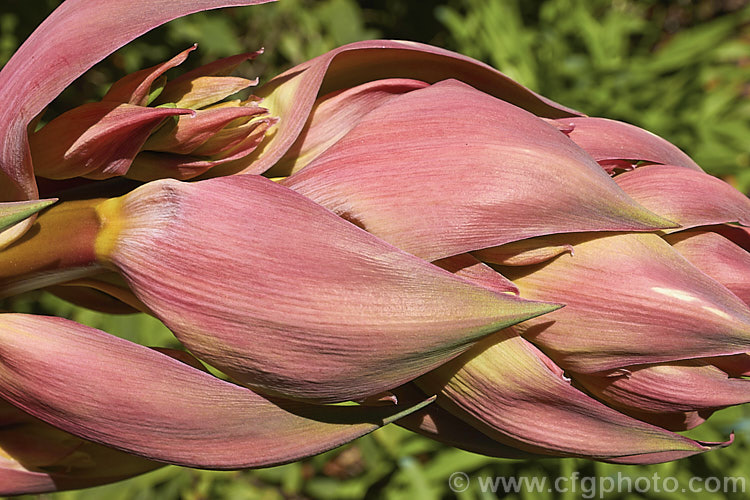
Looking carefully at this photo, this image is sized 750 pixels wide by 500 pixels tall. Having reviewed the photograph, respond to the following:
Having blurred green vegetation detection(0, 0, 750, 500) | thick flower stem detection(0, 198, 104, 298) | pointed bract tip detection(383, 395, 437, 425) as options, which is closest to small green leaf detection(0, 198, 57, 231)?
thick flower stem detection(0, 198, 104, 298)

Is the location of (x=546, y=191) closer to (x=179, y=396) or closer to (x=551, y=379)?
(x=551, y=379)

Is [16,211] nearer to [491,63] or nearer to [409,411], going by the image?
[409,411]

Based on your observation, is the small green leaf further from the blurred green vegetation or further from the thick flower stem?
the blurred green vegetation

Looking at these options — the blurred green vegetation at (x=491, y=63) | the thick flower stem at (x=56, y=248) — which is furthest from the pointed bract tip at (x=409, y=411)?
the blurred green vegetation at (x=491, y=63)

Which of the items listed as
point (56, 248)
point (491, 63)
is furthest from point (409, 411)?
point (491, 63)

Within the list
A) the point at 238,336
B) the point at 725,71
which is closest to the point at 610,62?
the point at 725,71

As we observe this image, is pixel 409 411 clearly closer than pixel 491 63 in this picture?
Yes
